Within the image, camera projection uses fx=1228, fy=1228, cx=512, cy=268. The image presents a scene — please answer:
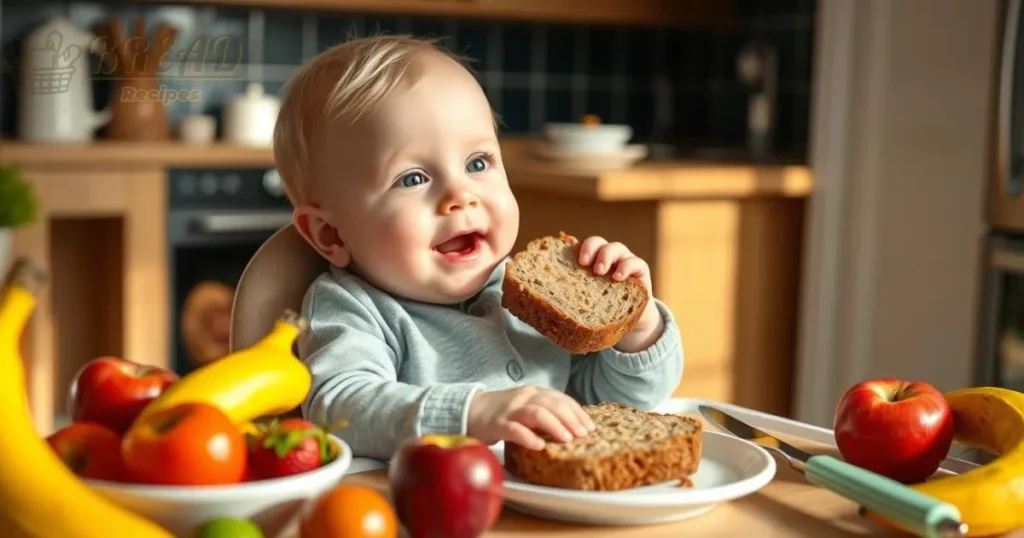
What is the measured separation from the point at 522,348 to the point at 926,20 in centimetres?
201

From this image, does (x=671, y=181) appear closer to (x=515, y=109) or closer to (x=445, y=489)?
(x=515, y=109)

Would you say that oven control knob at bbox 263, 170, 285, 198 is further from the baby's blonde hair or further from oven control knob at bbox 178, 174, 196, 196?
the baby's blonde hair

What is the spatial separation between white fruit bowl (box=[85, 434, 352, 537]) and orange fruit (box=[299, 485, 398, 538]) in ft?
0.09

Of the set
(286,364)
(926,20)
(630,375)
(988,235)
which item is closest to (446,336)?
(630,375)

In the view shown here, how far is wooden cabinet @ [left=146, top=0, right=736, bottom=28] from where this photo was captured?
12.3 feet

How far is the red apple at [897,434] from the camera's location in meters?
1.04

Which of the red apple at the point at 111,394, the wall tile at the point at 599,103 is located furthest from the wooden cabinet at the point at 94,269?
the red apple at the point at 111,394

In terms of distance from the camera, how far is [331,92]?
130cm

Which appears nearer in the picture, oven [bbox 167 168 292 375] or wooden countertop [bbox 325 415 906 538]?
wooden countertop [bbox 325 415 906 538]

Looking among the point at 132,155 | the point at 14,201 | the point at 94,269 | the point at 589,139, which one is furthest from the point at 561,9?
the point at 14,201

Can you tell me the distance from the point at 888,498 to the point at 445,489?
33 cm

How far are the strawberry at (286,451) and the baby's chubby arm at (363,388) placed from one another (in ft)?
0.72

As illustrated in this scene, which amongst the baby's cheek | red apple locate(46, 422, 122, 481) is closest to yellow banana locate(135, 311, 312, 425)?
red apple locate(46, 422, 122, 481)

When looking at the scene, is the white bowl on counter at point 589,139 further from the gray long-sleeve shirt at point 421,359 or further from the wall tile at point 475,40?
the gray long-sleeve shirt at point 421,359
